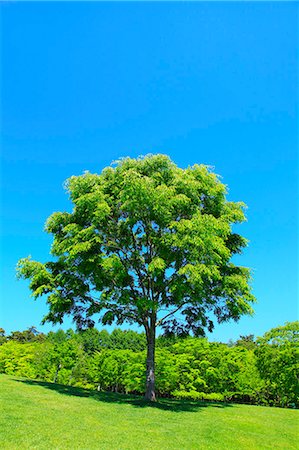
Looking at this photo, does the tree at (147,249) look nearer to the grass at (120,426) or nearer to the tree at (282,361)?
the grass at (120,426)

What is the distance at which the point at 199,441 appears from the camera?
9.59 meters

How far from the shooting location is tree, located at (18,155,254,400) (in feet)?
49.6

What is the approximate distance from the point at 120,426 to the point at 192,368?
63.3 ft

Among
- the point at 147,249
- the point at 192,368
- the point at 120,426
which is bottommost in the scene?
the point at 120,426

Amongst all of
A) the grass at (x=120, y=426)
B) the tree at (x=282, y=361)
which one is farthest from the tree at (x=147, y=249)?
the tree at (x=282, y=361)

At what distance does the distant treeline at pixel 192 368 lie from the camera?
81.9 ft

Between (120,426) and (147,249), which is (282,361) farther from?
(120,426)

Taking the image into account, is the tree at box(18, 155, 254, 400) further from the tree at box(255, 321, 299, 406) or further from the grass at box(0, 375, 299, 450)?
the tree at box(255, 321, 299, 406)

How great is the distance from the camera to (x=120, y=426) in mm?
10234

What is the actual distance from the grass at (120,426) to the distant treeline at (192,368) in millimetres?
8115

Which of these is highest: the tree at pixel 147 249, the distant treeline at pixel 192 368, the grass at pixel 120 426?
the tree at pixel 147 249

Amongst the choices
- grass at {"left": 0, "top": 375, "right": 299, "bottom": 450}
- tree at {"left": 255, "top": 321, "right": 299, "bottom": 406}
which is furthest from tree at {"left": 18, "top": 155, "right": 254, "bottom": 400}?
tree at {"left": 255, "top": 321, "right": 299, "bottom": 406}

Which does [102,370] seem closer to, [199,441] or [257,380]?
[257,380]

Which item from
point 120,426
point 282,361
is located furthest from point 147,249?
point 282,361
